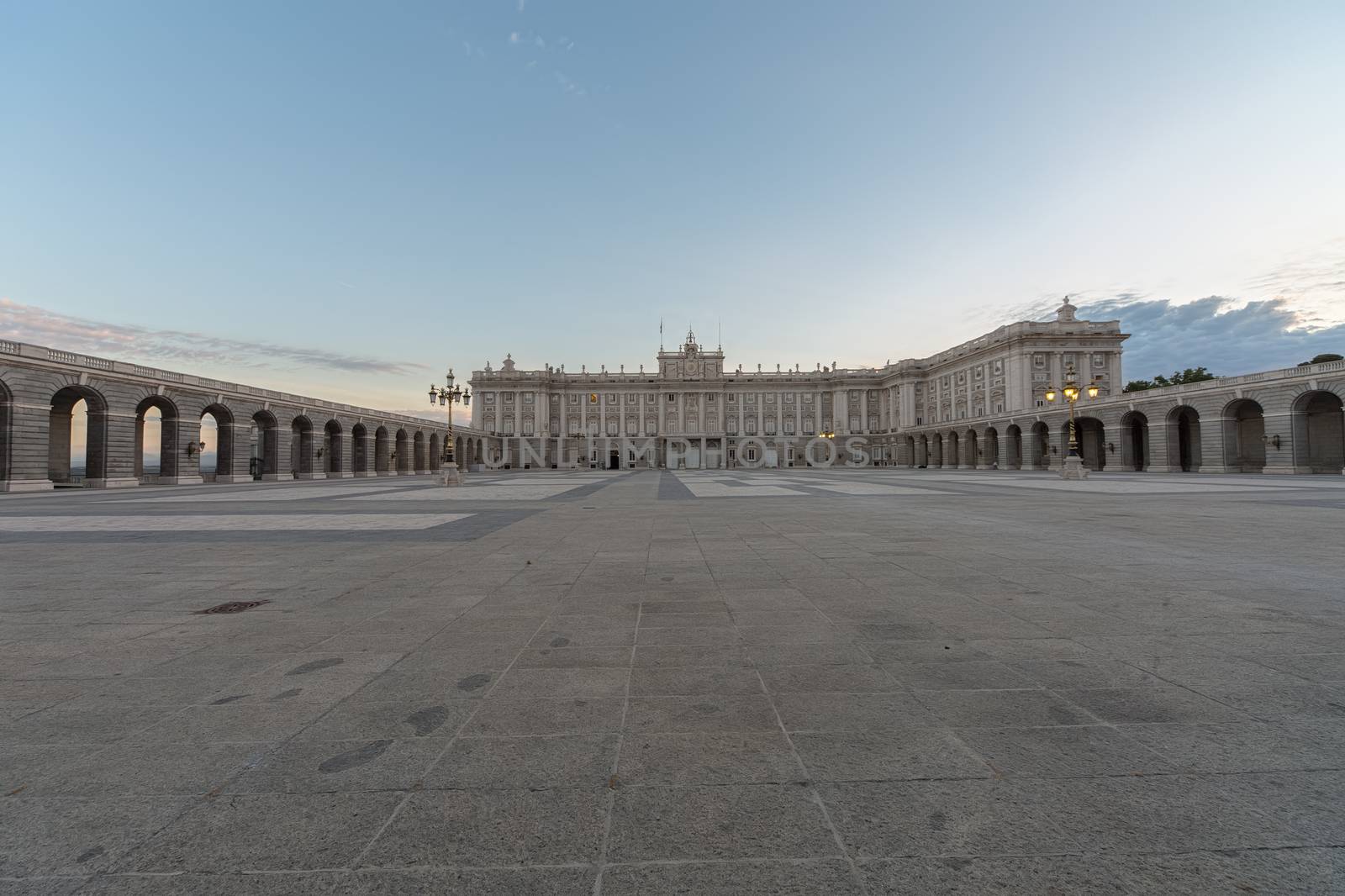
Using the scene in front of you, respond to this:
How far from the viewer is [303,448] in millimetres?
46625

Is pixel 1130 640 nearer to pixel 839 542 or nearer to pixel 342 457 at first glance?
pixel 839 542

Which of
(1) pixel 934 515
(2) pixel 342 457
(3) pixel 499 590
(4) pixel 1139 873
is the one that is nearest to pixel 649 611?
(3) pixel 499 590

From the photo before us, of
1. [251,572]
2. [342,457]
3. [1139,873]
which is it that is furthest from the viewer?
[342,457]

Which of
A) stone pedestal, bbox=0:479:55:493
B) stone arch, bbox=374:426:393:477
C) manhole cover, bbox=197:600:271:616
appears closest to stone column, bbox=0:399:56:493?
stone pedestal, bbox=0:479:55:493

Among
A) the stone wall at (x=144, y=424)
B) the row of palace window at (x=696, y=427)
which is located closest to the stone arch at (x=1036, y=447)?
the row of palace window at (x=696, y=427)

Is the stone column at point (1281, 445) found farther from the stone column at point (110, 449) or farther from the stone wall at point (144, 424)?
the stone column at point (110, 449)

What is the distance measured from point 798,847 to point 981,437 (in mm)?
72127

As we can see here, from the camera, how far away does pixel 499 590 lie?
20.2 ft

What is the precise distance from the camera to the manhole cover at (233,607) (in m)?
Answer: 5.32

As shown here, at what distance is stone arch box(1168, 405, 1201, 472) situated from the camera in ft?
139

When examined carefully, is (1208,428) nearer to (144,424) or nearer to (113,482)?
(113,482)

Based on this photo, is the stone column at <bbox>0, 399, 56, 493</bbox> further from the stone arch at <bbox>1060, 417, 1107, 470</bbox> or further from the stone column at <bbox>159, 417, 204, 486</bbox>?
the stone arch at <bbox>1060, 417, 1107, 470</bbox>

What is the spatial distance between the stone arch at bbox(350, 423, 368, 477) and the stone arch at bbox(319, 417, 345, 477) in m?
1.39

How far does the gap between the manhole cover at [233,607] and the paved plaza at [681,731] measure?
0.18 m
